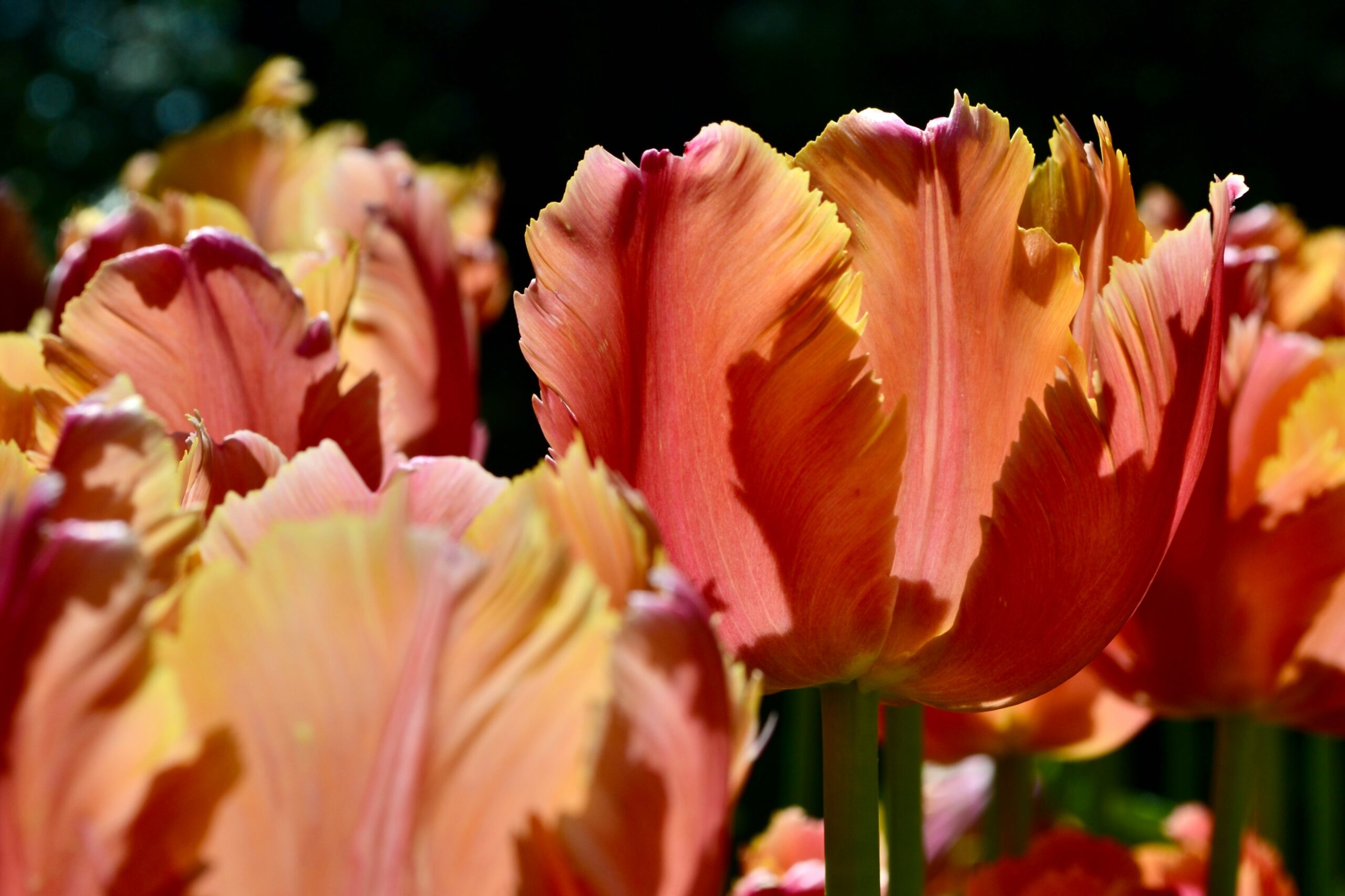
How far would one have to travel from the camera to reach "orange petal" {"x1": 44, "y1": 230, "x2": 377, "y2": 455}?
35 centimetres

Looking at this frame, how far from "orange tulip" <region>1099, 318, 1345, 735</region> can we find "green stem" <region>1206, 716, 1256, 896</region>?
21 millimetres

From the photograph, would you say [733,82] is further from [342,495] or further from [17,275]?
[342,495]

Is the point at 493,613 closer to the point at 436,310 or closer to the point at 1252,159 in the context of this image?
the point at 436,310

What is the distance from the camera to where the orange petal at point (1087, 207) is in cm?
32

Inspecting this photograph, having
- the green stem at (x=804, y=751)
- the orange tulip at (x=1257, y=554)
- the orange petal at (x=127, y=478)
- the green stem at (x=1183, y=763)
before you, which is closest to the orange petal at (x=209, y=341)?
the orange petal at (x=127, y=478)

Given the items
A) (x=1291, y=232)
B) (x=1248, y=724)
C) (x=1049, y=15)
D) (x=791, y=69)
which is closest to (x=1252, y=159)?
(x=1049, y=15)

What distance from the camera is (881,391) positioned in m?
0.31

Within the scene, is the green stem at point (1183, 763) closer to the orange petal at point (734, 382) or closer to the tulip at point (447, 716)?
the orange petal at point (734, 382)

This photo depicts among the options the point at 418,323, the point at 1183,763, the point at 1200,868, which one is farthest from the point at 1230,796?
the point at 1183,763

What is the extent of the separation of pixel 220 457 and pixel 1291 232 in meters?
0.57

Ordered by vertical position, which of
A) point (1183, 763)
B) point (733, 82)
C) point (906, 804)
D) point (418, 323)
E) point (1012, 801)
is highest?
point (418, 323)

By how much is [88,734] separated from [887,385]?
0.60 feet

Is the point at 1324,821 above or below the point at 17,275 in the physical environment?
below

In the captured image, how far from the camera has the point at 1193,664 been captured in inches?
16.5
